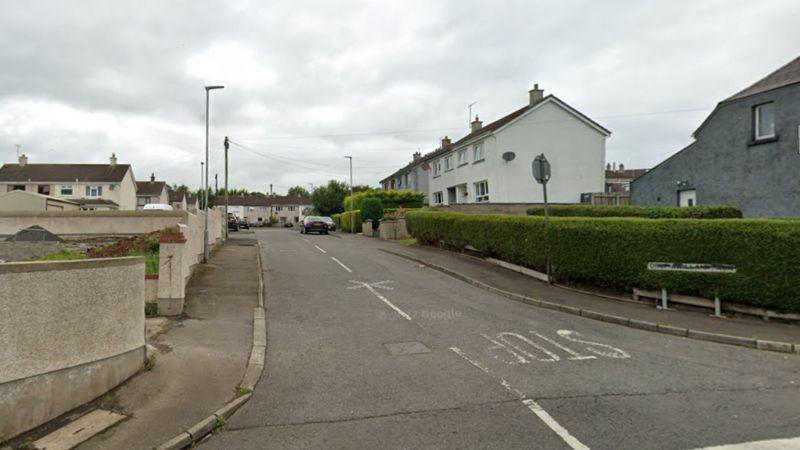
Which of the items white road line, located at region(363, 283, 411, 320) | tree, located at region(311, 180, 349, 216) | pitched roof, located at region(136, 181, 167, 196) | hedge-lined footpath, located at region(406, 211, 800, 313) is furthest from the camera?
pitched roof, located at region(136, 181, 167, 196)

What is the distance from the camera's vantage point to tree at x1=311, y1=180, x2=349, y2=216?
64.1 meters

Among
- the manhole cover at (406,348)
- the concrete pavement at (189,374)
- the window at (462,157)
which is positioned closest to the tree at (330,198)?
the window at (462,157)

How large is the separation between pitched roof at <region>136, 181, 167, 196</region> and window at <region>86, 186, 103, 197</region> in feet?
46.7

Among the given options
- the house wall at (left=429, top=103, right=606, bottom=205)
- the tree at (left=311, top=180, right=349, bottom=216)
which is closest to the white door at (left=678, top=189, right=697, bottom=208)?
the house wall at (left=429, top=103, right=606, bottom=205)

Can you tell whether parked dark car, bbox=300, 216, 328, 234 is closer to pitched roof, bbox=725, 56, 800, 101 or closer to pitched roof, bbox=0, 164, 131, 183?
pitched roof, bbox=725, 56, 800, 101

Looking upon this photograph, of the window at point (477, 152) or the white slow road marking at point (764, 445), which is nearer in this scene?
the white slow road marking at point (764, 445)

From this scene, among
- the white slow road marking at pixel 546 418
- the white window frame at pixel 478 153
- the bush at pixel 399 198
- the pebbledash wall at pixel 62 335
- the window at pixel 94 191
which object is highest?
the white window frame at pixel 478 153

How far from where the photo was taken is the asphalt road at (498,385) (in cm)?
423

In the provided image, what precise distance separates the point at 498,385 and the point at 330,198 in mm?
60086

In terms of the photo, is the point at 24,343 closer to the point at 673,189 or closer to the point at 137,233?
the point at 137,233

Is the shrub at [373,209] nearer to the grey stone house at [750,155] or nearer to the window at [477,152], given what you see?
the window at [477,152]

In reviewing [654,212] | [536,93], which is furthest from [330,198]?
[654,212]

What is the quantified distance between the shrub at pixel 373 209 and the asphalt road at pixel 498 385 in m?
25.1

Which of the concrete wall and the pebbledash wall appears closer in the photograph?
the pebbledash wall
